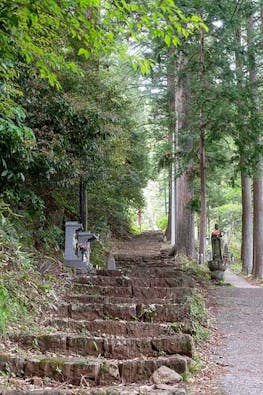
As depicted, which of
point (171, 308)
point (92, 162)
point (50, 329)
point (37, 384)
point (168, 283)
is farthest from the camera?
point (92, 162)

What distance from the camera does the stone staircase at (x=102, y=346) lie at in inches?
158

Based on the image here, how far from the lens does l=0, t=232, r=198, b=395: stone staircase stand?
402cm

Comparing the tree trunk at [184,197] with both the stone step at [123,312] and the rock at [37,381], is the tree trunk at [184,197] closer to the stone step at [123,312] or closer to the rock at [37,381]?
the stone step at [123,312]

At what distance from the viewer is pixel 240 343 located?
602 centimetres

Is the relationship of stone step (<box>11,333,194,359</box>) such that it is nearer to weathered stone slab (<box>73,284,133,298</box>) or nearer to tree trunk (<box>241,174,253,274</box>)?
weathered stone slab (<box>73,284,133,298</box>)

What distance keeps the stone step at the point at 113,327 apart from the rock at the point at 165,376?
1251 mm

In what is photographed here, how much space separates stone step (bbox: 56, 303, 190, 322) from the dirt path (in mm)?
781

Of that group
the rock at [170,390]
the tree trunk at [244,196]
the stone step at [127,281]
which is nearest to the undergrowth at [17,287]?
the stone step at [127,281]

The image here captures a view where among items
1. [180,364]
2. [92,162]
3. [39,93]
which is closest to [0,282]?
[180,364]

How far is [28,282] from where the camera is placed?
6.06 metres

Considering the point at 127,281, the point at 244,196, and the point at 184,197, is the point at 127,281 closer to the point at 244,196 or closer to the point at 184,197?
the point at 184,197

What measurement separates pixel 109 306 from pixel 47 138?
3.73m

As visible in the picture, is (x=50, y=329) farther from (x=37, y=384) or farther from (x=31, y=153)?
(x=31, y=153)

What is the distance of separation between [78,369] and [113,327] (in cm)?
139
